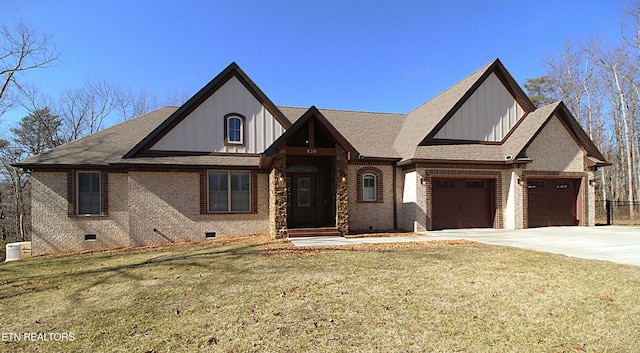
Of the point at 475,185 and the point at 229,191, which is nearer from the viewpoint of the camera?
the point at 229,191

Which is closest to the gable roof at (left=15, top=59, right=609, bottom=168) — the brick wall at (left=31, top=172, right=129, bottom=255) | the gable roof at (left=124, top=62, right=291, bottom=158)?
the gable roof at (left=124, top=62, right=291, bottom=158)

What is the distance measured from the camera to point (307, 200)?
14047 mm

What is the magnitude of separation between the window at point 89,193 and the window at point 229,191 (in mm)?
4644

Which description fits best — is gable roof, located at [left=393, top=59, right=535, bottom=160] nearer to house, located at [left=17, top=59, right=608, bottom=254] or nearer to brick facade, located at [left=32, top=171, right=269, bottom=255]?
house, located at [left=17, top=59, right=608, bottom=254]

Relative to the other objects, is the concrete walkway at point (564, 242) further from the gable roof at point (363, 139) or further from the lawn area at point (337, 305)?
the gable roof at point (363, 139)

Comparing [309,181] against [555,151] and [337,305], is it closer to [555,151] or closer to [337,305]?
[337,305]

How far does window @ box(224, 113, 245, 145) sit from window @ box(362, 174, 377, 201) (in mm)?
5905

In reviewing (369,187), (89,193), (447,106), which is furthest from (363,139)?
(89,193)

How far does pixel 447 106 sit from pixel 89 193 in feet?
54.2

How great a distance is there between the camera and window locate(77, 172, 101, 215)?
1305cm

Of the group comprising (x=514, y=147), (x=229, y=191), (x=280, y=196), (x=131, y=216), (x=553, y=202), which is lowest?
(x=131, y=216)

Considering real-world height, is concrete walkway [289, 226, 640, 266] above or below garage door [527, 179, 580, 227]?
below

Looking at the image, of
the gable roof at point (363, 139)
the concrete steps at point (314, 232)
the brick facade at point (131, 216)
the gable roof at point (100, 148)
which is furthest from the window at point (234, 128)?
the concrete steps at point (314, 232)

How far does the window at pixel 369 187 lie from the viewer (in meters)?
14.8
